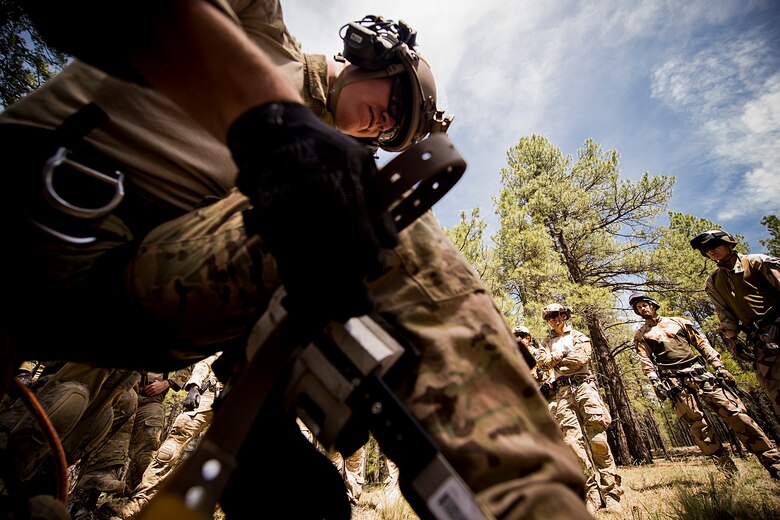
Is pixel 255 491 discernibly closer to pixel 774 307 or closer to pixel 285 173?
pixel 285 173

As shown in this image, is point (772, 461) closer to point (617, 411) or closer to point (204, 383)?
point (617, 411)

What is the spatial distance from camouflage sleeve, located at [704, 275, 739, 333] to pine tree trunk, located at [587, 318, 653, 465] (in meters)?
6.76

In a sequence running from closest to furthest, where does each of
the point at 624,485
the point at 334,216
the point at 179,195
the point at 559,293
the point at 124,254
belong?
the point at 334,216 < the point at 124,254 < the point at 179,195 < the point at 624,485 < the point at 559,293

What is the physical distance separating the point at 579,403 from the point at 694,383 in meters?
1.80

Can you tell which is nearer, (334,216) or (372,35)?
→ (334,216)

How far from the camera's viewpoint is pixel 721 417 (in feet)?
19.1

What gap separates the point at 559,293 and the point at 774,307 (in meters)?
7.29

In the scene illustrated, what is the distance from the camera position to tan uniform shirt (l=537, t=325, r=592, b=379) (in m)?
6.40

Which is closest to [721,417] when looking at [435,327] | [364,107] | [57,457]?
[364,107]

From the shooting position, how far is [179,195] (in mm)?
1085

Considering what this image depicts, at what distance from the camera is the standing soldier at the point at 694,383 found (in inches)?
200

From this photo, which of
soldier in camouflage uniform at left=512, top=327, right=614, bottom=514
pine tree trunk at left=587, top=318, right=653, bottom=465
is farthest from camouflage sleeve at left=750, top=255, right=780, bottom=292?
pine tree trunk at left=587, top=318, right=653, bottom=465

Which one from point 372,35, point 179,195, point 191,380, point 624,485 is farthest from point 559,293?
point 179,195

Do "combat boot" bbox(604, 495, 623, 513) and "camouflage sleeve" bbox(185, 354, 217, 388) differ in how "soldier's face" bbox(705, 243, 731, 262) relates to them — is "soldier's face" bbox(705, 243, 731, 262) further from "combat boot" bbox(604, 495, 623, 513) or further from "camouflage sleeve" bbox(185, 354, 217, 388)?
"camouflage sleeve" bbox(185, 354, 217, 388)
